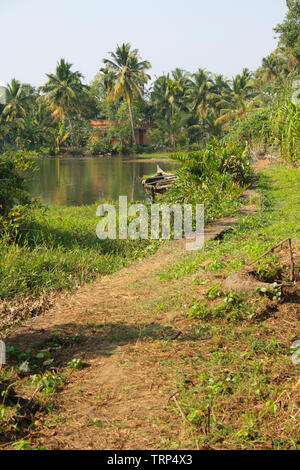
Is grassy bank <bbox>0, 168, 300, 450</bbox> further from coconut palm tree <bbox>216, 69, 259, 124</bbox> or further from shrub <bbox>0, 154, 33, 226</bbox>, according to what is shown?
coconut palm tree <bbox>216, 69, 259, 124</bbox>

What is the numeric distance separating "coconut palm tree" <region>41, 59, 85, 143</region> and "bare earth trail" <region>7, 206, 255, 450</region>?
40.0m

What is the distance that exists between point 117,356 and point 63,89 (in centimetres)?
4273

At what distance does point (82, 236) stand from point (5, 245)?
2.16 metres

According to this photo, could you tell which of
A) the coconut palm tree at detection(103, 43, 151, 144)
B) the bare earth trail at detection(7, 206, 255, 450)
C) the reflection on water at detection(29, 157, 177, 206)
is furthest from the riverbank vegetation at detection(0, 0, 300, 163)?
the bare earth trail at detection(7, 206, 255, 450)

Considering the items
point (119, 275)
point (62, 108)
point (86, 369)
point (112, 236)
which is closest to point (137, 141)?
point (62, 108)

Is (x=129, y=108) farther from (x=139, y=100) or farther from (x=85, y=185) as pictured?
(x=85, y=185)

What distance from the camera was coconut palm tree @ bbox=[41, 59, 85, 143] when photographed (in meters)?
42.2

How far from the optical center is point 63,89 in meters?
42.4

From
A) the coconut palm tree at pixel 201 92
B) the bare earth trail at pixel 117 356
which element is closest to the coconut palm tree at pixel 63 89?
the coconut palm tree at pixel 201 92

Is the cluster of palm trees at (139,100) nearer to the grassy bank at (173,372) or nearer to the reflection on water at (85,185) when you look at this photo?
the reflection on water at (85,185)

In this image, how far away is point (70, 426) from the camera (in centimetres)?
262

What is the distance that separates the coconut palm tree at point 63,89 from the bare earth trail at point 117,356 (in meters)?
40.0

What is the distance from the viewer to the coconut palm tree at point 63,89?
42219 mm
